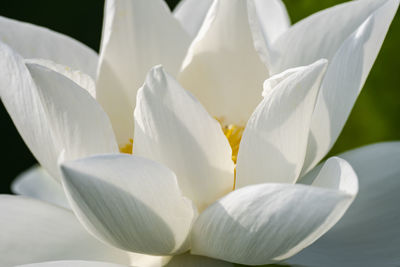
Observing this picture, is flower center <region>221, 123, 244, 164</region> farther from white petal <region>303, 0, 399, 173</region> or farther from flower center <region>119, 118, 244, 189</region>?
white petal <region>303, 0, 399, 173</region>

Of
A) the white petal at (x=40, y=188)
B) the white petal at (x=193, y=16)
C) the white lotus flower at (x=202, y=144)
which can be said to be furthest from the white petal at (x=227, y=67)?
the white petal at (x=40, y=188)

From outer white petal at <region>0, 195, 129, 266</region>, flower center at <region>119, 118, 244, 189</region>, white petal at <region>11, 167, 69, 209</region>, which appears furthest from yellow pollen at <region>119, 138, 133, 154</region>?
white petal at <region>11, 167, 69, 209</region>

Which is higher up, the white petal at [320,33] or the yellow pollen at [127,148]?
the white petal at [320,33]

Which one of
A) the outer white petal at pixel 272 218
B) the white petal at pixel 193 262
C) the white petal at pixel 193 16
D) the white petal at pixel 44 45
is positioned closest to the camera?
the outer white petal at pixel 272 218

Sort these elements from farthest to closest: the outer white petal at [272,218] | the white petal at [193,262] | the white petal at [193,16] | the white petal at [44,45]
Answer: the white petal at [193,16] < the white petal at [44,45] < the white petal at [193,262] < the outer white petal at [272,218]

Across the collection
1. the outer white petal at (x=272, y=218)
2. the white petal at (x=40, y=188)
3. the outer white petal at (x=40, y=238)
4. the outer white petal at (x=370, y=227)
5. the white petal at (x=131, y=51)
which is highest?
the white petal at (x=131, y=51)

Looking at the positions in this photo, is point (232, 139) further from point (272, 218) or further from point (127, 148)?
point (272, 218)

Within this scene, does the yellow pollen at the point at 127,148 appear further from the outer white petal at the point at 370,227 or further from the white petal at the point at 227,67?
the outer white petal at the point at 370,227

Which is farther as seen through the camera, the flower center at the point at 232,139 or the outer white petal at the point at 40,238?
the flower center at the point at 232,139
